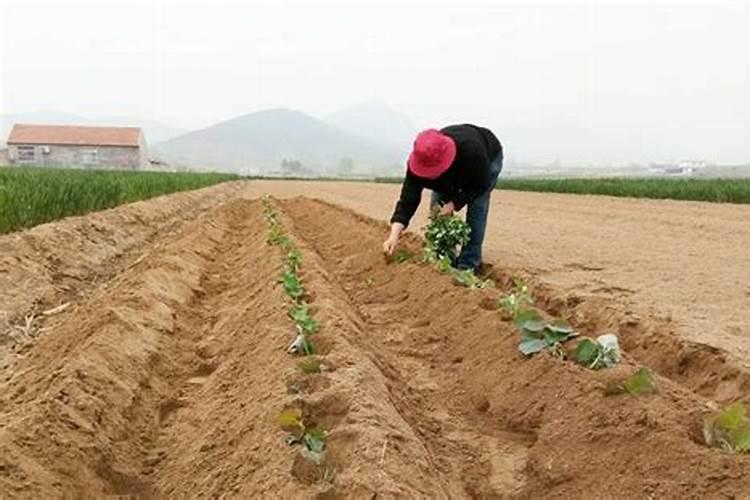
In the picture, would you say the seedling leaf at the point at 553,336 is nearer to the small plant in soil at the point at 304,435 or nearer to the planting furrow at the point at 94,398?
the small plant in soil at the point at 304,435

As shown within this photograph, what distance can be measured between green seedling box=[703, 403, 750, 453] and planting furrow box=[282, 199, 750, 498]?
6 centimetres

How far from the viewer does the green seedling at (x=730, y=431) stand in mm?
3059

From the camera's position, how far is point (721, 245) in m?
10.8

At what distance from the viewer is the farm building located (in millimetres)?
74938

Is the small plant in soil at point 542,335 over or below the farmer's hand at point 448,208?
below

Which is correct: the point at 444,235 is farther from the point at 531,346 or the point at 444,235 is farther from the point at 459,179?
the point at 531,346

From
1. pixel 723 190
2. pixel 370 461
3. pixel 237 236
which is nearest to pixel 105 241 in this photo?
pixel 237 236

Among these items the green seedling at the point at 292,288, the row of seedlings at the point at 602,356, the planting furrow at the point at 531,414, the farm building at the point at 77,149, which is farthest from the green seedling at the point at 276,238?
the farm building at the point at 77,149

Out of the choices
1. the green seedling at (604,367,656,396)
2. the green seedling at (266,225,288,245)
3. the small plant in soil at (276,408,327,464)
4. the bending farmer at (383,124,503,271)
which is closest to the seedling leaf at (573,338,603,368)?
the green seedling at (604,367,656,396)

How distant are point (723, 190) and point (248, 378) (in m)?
24.3

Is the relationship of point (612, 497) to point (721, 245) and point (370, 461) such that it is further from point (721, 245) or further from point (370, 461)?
point (721, 245)

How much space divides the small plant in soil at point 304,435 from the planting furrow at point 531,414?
0.50 metres

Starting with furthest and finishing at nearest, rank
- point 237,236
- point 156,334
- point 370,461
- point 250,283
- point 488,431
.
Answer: point 237,236 → point 250,283 → point 156,334 → point 488,431 → point 370,461

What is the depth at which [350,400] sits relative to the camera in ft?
11.7
